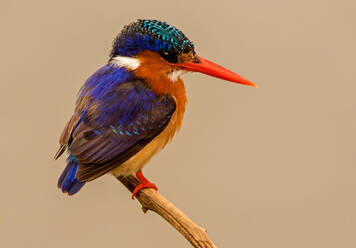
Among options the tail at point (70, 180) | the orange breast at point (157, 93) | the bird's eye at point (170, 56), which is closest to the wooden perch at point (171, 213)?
the orange breast at point (157, 93)

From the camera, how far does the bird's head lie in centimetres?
280

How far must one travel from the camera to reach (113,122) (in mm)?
2867

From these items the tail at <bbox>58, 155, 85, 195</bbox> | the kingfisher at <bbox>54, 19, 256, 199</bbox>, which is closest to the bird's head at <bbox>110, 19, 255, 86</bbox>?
the kingfisher at <bbox>54, 19, 256, 199</bbox>

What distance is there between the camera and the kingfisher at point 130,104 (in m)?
2.82

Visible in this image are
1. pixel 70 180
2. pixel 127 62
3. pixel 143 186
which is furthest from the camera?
pixel 143 186

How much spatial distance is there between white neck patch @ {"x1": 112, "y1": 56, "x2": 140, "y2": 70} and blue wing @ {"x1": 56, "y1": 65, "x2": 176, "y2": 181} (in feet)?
0.11

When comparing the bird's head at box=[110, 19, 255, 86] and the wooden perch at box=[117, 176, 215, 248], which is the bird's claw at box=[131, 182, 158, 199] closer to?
the wooden perch at box=[117, 176, 215, 248]

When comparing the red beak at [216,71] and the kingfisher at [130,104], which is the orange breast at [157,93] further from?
the red beak at [216,71]

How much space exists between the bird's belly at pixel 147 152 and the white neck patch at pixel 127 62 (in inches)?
14.3

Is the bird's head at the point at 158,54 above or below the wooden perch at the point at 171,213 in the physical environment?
above

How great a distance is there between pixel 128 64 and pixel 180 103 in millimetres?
388

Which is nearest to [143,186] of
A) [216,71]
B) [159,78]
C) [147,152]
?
[147,152]

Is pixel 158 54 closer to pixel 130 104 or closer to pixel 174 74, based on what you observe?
pixel 174 74

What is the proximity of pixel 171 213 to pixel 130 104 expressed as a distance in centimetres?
63
